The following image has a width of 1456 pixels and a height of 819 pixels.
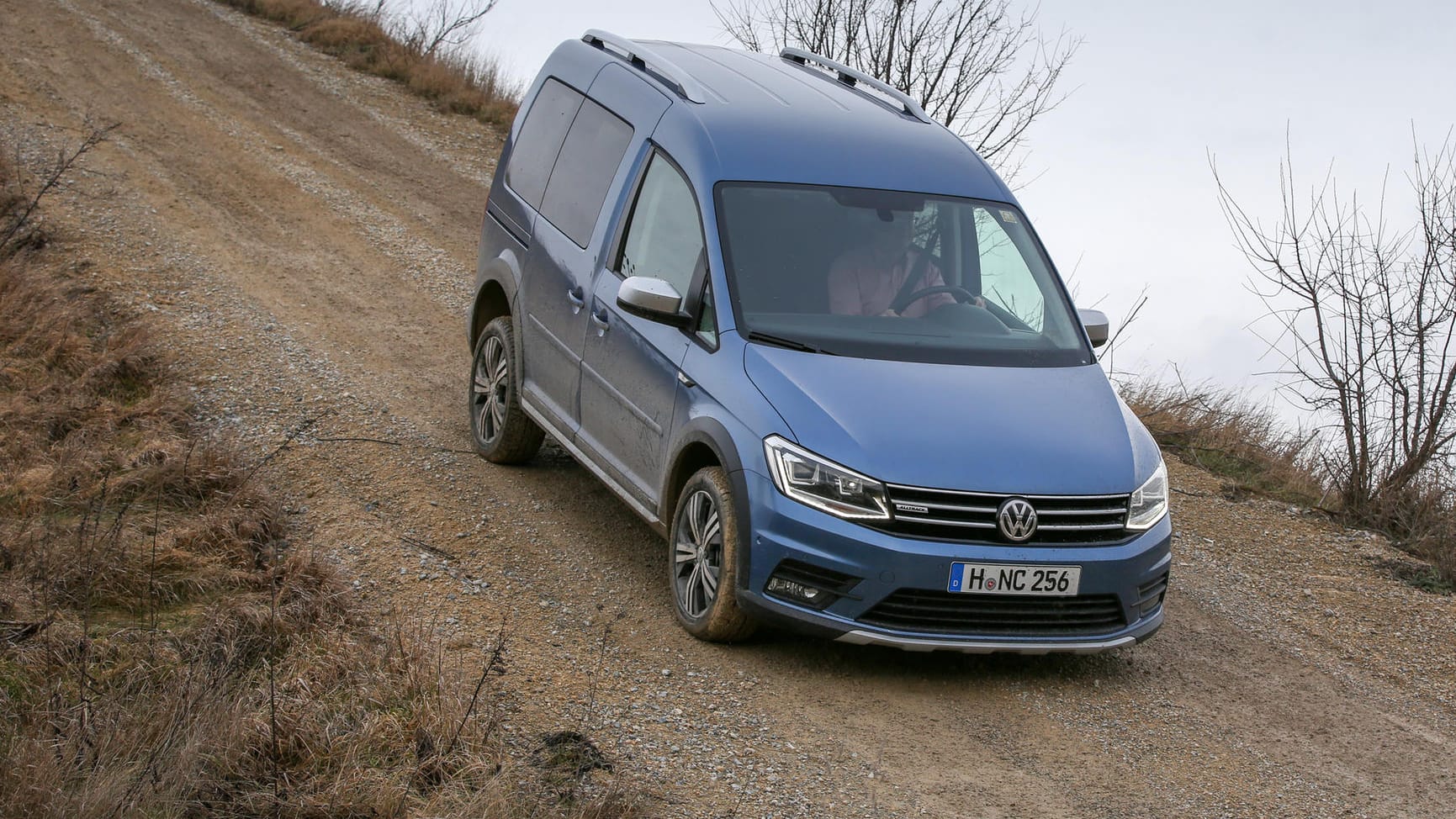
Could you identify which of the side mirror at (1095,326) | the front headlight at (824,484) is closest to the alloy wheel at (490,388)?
the front headlight at (824,484)

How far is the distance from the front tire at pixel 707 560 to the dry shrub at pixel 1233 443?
15.4 ft

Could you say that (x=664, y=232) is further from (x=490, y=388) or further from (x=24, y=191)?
(x=24, y=191)

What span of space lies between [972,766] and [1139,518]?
1290 mm

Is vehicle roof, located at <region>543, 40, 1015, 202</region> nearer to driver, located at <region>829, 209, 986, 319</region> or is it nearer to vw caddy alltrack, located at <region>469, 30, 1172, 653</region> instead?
vw caddy alltrack, located at <region>469, 30, 1172, 653</region>

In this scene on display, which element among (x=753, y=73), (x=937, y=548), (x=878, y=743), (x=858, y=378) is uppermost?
(x=753, y=73)

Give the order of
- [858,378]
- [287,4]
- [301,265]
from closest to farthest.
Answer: [858,378] → [301,265] → [287,4]

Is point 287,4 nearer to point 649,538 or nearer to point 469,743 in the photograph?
point 649,538

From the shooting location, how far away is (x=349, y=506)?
7.23 m

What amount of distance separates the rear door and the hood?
150cm

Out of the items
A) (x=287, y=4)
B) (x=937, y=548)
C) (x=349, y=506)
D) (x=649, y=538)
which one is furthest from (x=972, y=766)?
(x=287, y=4)

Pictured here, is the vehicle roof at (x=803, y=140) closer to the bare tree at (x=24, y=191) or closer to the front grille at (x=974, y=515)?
the front grille at (x=974, y=515)

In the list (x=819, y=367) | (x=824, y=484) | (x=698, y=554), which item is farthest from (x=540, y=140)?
(x=824, y=484)

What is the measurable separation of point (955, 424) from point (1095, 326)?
149cm

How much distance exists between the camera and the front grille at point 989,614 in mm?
5488
